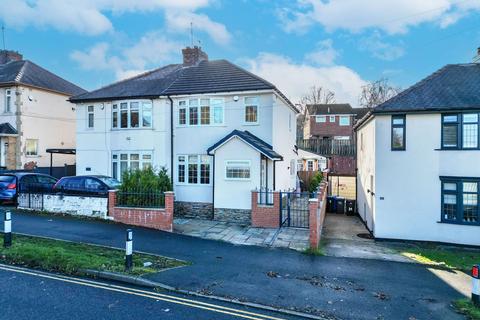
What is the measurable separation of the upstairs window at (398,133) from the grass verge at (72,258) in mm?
10542

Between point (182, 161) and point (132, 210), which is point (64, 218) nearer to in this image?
point (132, 210)

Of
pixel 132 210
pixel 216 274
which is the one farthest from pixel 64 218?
pixel 216 274

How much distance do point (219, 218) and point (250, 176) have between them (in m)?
2.66

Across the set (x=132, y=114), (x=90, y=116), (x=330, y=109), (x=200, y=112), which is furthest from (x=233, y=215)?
(x=330, y=109)

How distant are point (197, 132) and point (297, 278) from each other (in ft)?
37.6

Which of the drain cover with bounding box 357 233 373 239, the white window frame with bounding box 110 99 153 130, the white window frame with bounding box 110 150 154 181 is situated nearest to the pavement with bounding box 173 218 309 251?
the drain cover with bounding box 357 233 373 239

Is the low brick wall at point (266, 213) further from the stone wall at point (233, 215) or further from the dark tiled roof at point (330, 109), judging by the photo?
the dark tiled roof at point (330, 109)

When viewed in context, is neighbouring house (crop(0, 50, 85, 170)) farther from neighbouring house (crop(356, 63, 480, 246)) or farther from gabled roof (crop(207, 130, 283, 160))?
neighbouring house (crop(356, 63, 480, 246))

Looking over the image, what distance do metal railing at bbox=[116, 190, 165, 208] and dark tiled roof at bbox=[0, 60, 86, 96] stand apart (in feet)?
58.5

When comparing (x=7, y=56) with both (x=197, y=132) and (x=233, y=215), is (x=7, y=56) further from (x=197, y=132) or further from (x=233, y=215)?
(x=233, y=215)

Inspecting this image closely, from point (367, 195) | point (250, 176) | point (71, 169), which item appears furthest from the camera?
point (71, 169)

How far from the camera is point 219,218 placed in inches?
649

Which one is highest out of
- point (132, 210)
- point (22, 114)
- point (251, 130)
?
point (22, 114)

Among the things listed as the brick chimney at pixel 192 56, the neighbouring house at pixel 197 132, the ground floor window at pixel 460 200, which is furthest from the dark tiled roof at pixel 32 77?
the ground floor window at pixel 460 200
